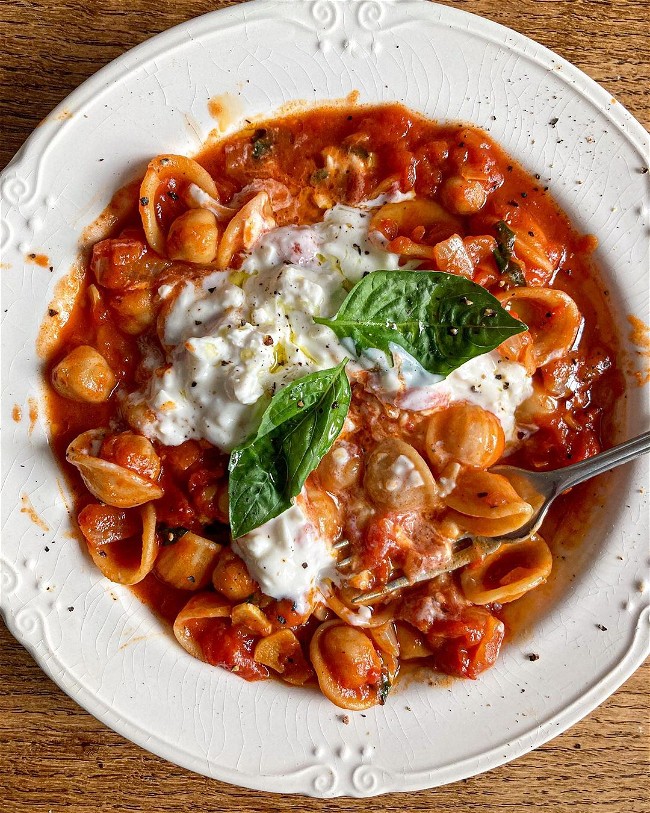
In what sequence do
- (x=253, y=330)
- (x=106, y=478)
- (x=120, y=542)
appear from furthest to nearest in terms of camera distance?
(x=120, y=542) → (x=106, y=478) → (x=253, y=330)

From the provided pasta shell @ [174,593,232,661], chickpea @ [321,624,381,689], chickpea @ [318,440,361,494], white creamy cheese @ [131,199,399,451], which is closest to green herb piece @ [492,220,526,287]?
white creamy cheese @ [131,199,399,451]

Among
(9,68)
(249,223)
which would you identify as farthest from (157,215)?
(9,68)

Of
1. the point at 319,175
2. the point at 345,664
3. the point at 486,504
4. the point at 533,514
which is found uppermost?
the point at 319,175

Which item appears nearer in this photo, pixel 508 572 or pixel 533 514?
pixel 533 514

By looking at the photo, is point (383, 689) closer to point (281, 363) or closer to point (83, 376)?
point (281, 363)

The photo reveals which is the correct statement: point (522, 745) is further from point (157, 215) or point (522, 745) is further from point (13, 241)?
point (13, 241)

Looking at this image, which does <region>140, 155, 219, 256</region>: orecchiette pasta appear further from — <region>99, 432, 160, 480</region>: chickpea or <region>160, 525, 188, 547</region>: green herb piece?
<region>160, 525, 188, 547</region>: green herb piece

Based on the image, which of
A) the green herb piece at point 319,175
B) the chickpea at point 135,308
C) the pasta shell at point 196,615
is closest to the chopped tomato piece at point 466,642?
the pasta shell at point 196,615

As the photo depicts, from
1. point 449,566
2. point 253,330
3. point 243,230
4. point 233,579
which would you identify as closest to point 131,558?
point 233,579
